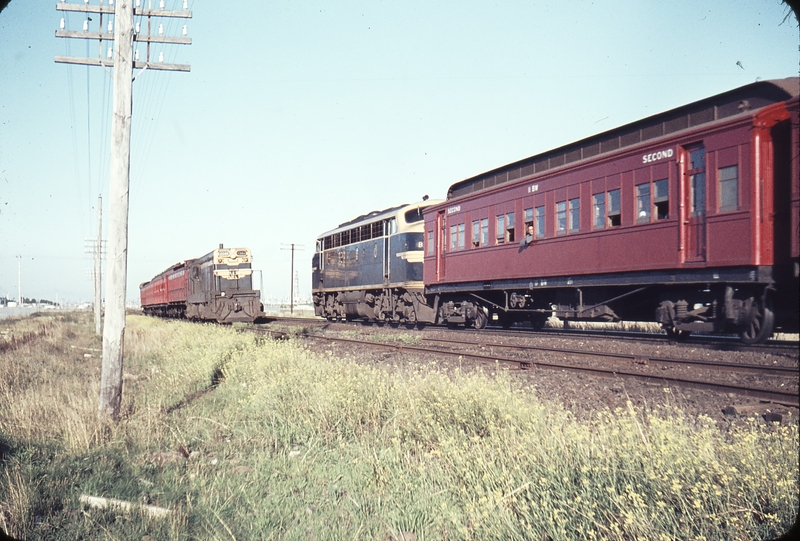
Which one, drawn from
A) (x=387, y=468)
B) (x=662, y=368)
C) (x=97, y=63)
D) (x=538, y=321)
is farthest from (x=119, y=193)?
Result: (x=538, y=321)

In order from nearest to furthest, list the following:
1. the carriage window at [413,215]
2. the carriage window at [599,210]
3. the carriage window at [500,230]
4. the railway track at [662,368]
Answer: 1. the railway track at [662,368]
2. the carriage window at [599,210]
3. the carriage window at [500,230]
4. the carriage window at [413,215]

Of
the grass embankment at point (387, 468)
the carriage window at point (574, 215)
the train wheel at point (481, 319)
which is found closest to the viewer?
the grass embankment at point (387, 468)

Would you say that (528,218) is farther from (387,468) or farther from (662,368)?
(387,468)

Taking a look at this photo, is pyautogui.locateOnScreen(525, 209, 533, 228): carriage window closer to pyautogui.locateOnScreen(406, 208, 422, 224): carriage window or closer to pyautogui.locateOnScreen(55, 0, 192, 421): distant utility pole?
pyautogui.locateOnScreen(406, 208, 422, 224): carriage window

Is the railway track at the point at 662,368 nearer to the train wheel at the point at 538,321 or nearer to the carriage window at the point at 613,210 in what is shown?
the carriage window at the point at 613,210

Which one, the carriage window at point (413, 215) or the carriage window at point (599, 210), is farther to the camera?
the carriage window at point (413, 215)

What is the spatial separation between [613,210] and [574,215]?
3.94 ft

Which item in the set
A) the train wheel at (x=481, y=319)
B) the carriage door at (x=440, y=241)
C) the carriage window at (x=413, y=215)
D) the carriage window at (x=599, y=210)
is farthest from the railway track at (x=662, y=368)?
the carriage window at (x=413, y=215)

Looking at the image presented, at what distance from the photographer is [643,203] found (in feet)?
35.8

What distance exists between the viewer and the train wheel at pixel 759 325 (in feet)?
26.3

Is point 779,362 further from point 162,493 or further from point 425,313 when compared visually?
point 425,313

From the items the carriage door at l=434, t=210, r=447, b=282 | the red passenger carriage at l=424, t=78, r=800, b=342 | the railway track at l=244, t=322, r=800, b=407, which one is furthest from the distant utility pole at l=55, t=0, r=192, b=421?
the carriage door at l=434, t=210, r=447, b=282

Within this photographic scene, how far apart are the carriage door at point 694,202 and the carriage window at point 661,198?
1.61 ft

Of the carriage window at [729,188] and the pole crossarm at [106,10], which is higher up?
the pole crossarm at [106,10]
